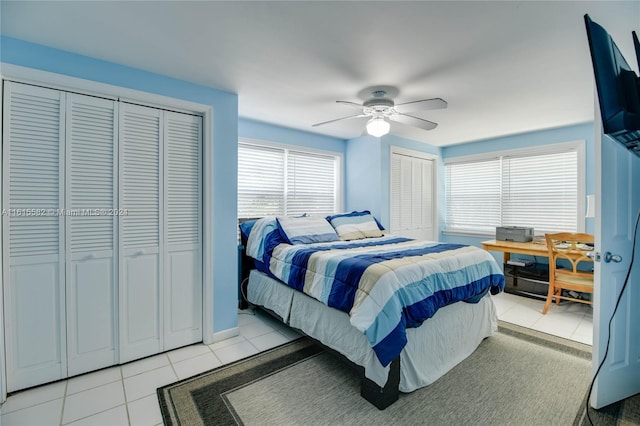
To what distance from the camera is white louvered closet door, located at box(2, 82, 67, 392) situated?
1.94 m

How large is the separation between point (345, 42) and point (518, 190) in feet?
13.0

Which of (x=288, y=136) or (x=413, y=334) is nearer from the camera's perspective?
(x=413, y=334)

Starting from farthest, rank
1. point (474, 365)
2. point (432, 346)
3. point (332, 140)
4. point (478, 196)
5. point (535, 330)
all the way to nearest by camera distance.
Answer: point (478, 196)
point (332, 140)
point (535, 330)
point (474, 365)
point (432, 346)

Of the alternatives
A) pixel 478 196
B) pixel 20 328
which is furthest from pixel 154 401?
pixel 478 196

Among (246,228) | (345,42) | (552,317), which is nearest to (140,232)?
(246,228)

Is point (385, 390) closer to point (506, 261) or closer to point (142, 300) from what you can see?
point (142, 300)

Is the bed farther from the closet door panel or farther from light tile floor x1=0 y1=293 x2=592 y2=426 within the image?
the closet door panel

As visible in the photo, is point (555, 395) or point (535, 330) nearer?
point (555, 395)

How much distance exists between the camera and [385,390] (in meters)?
1.81

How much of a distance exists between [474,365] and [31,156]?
3.58 meters

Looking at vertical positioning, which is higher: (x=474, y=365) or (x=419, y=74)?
(x=419, y=74)

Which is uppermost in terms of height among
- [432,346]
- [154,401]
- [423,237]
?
[423,237]

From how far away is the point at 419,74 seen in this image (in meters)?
2.39

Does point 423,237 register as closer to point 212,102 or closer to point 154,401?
point 212,102
